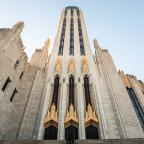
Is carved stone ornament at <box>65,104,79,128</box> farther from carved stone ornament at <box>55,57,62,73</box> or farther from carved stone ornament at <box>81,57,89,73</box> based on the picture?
carved stone ornament at <box>55,57,62,73</box>

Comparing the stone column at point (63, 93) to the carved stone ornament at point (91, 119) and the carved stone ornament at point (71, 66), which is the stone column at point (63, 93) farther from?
the carved stone ornament at point (91, 119)

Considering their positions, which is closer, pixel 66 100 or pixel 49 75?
pixel 66 100

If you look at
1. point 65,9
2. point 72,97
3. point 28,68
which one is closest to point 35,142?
point 72,97

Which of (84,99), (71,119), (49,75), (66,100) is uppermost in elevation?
(49,75)

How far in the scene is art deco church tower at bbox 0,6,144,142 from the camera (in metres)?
15.6

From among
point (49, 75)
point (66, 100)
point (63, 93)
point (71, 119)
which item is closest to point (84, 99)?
point (66, 100)

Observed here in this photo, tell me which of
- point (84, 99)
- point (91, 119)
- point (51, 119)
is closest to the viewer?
point (51, 119)

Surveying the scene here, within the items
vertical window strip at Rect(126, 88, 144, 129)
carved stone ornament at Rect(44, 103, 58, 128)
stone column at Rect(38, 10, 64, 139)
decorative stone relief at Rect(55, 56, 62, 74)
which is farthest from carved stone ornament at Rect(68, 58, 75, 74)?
vertical window strip at Rect(126, 88, 144, 129)

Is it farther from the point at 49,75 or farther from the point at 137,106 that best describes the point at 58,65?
the point at 137,106

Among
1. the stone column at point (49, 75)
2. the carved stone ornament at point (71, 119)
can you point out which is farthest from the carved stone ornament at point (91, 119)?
the stone column at point (49, 75)

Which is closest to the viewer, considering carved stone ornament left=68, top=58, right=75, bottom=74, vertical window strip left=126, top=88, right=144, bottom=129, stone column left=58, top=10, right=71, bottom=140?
stone column left=58, top=10, right=71, bottom=140

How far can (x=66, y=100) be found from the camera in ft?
60.7

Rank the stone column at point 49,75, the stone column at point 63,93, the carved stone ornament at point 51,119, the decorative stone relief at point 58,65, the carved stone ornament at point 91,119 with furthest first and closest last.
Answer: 1. the decorative stone relief at point 58,65
2. the carved stone ornament at point 91,119
3. the carved stone ornament at point 51,119
4. the stone column at point 49,75
5. the stone column at point 63,93

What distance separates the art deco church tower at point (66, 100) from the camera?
51.3ft
